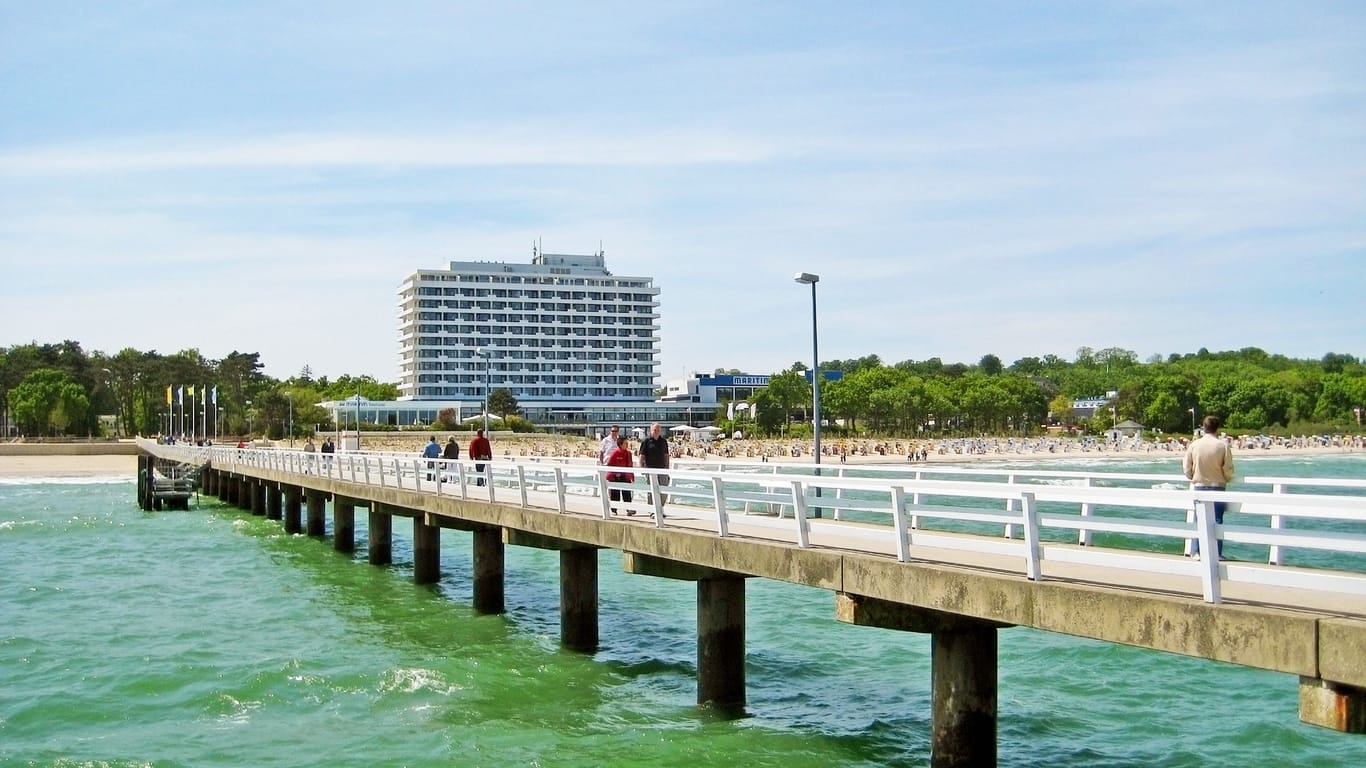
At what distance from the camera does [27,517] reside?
177 ft

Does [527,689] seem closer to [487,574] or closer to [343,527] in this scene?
[487,574]

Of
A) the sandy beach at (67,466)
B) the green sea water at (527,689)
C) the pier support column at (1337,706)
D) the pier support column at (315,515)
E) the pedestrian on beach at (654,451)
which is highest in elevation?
the pedestrian on beach at (654,451)

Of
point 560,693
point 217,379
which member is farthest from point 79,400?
point 560,693

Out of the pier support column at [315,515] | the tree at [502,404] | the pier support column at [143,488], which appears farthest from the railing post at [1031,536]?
the tree at [502,404]

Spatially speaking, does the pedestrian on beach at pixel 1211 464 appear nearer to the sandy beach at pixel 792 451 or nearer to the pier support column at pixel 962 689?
the pier support column at pixel 962 689

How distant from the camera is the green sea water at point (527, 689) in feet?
49.5

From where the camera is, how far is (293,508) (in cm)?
4453

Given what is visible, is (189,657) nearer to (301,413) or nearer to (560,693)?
(560,693)

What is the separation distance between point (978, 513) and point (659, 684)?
340 inches

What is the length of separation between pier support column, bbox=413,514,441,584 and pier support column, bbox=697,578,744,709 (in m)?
13.9

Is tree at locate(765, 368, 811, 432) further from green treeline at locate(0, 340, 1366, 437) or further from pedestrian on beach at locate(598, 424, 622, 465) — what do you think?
pedestrian on beach at locate(598, 424, 622, 465)

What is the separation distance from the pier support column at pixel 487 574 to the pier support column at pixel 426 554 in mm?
4596

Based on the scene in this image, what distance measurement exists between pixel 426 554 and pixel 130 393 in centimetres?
15264

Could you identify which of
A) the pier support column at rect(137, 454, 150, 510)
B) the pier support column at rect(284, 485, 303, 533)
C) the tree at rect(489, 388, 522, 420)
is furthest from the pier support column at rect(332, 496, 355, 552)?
the tree at rect(489, 388, 522, 420)
